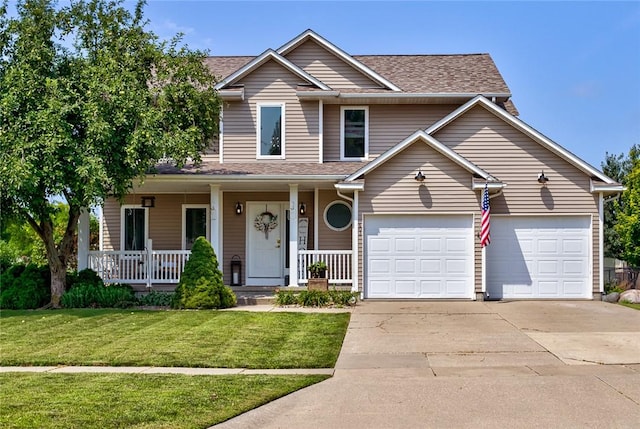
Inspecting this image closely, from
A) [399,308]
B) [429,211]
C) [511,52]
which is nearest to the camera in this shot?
[399,308]

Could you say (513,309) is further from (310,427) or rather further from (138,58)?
(138,58)

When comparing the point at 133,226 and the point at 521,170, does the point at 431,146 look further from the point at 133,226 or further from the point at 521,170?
the point at 133,226

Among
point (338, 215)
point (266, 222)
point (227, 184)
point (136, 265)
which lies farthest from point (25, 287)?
point (338, 215)

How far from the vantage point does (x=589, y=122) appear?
26.0 meters

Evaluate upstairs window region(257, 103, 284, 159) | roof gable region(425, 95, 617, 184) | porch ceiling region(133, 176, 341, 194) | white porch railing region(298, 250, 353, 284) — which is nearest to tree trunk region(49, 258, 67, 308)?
porch ceiling region(133, 176, 341, 194)

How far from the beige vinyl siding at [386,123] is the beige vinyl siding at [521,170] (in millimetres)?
1883

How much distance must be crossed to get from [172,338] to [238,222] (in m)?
8.04

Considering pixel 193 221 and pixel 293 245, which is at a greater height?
pixel 193 221

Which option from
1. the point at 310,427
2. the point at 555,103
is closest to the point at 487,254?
the point at 310,427

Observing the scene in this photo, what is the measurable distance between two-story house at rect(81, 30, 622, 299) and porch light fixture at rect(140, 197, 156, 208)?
0.14ft

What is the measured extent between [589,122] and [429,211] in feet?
45.7

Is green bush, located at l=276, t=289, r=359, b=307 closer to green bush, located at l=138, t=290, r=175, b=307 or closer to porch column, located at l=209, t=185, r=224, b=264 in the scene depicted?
porch column, located at l=209, t=185, r=224, b=264

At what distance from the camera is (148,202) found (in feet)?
60.7

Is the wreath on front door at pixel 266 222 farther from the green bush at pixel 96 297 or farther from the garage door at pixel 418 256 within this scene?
the green bush at pixel 96 297
